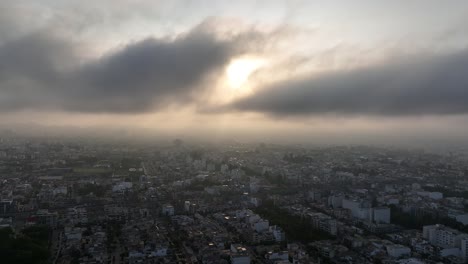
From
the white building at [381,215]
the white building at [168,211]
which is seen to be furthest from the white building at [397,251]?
the white building at [168,211]

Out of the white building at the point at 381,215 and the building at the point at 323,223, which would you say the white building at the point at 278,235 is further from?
the white building at the point at 381,215

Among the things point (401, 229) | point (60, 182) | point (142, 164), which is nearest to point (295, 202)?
point (401, 229)

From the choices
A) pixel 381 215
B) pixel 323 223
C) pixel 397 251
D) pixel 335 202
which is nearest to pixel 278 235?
pixel 323 223

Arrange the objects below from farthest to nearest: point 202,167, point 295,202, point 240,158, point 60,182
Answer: point 240,158
point 202,167
point 60,182
point 295,202

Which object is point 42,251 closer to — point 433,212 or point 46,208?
point 46,208

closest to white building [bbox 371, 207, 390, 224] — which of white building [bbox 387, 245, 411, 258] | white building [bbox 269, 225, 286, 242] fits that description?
Answer: white building [bbox 387, 245, 411, 258]

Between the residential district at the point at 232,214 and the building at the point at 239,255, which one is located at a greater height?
the building at the point at 239,255

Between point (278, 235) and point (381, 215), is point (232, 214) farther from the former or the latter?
point (381, 215)

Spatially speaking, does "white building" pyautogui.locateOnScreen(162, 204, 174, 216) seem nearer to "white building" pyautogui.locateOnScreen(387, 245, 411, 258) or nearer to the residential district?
the residential district
